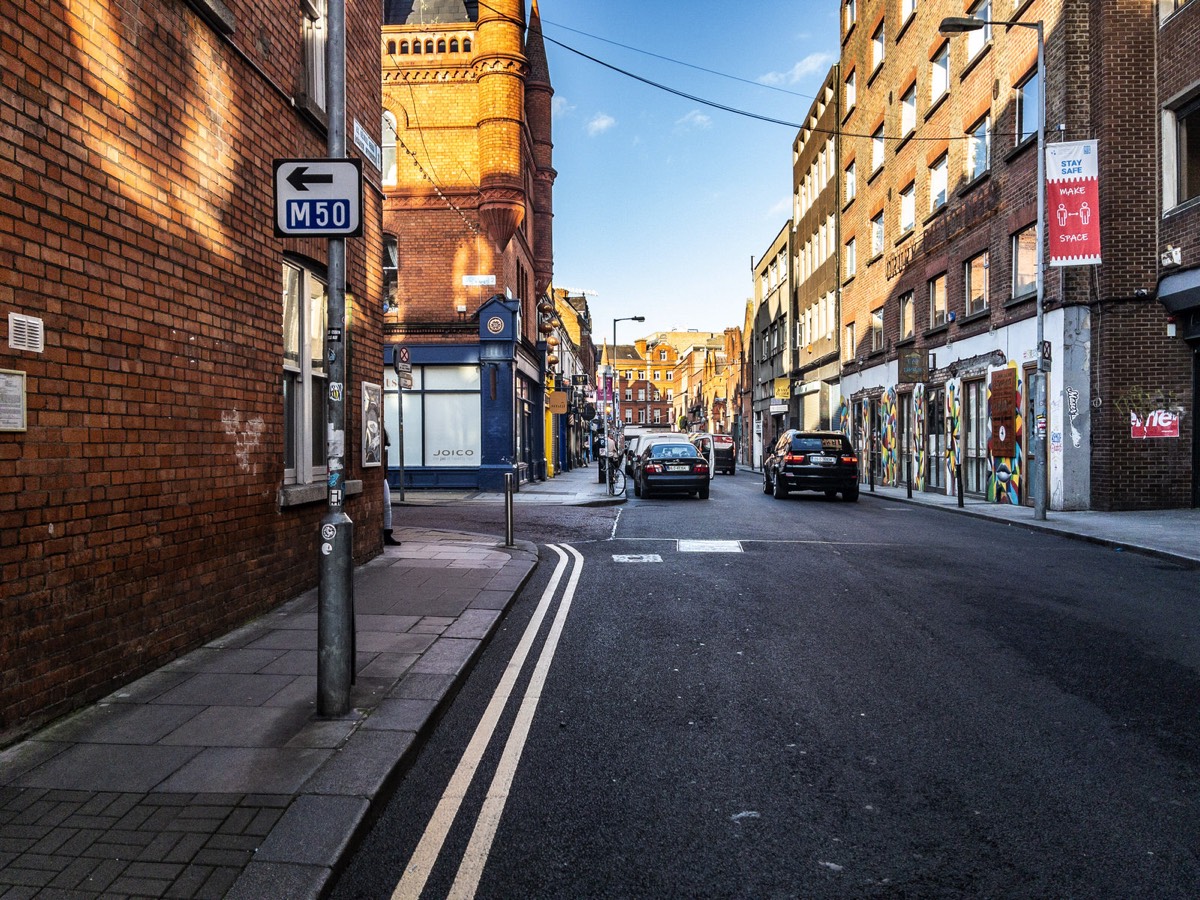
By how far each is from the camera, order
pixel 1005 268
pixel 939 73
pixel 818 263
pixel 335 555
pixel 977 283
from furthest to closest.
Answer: pixel 818 263
pixel 939 73
pixel 977 283
pixel 1005 268
pixel 335 555

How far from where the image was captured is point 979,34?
22.2m

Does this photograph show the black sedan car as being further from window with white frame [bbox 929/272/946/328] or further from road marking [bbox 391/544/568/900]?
road marking [bbox 391/544/568/900]

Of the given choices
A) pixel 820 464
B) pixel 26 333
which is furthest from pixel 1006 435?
pixel 26 333

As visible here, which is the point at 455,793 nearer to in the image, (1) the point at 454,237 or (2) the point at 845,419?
(1) the point at 454,237

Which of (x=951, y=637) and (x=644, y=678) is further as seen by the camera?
(x=951, y=637)

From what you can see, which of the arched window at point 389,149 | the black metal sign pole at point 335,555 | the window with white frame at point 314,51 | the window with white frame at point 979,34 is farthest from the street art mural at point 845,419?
the black metal sign pole at point 335,555

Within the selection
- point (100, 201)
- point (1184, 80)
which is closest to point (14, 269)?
point (100, 201)

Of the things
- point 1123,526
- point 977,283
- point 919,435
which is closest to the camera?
point 1123,526

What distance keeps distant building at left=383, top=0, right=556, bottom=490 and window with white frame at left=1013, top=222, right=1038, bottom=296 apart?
12936 millimetres

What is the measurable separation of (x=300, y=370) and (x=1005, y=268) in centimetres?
1731

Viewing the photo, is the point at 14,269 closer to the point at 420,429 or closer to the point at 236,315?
the point at 236,315

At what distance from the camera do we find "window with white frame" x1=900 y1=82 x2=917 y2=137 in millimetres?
27656

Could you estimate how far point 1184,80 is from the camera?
15320 mm

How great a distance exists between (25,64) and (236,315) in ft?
8.16
